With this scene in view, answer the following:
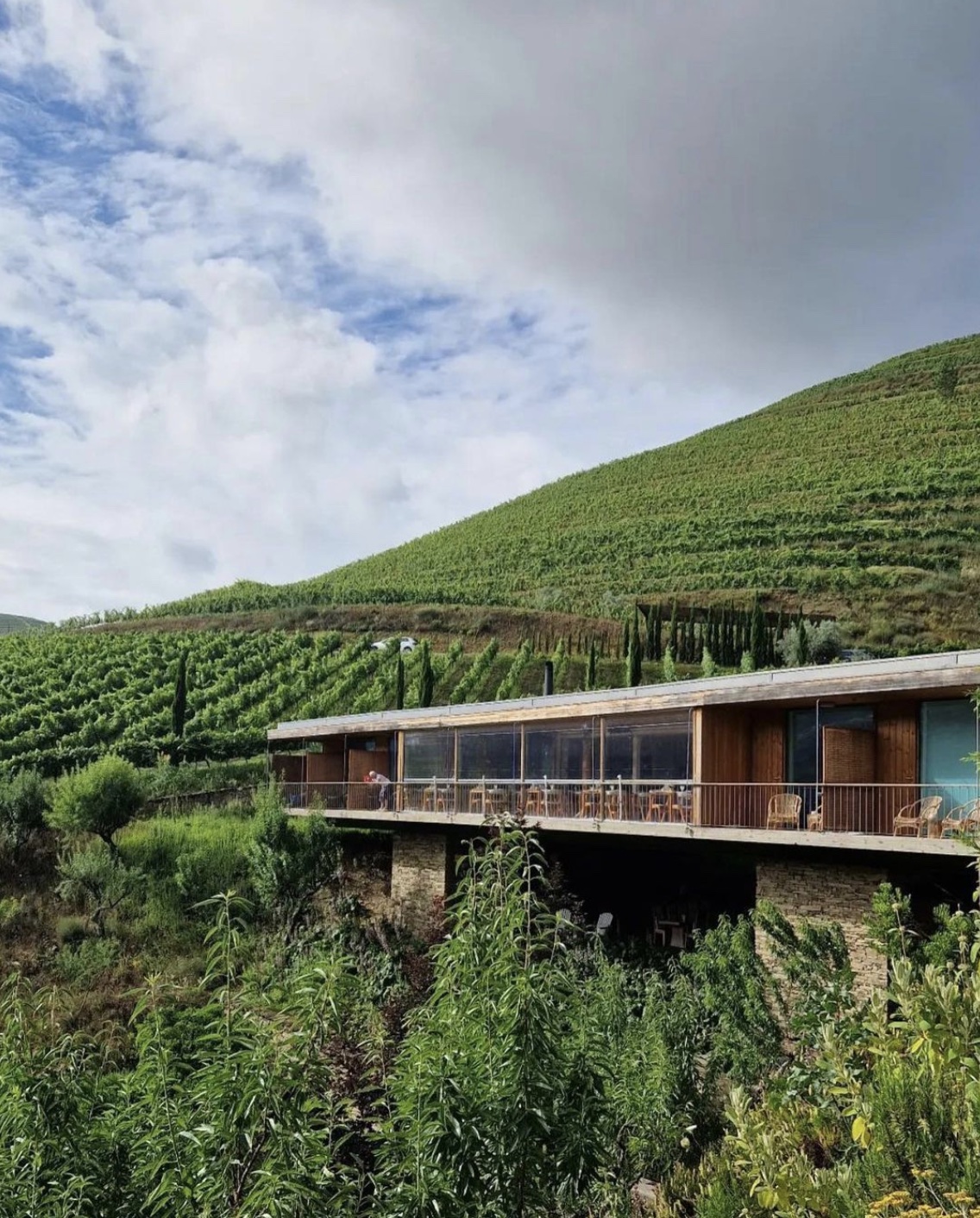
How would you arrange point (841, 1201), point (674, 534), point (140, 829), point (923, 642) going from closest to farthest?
point (841, 1201) < point (140, 829) < point (923, 642) < point (674, 534)

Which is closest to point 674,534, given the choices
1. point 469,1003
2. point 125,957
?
point 125,957

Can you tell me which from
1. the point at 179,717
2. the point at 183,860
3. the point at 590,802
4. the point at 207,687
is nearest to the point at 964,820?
the point at 590,802

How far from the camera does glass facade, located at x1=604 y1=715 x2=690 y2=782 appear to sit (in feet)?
51.8

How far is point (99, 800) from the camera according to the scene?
23812 mm

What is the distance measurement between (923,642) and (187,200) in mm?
34862

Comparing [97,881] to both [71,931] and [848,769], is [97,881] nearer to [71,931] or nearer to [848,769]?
[71,931]

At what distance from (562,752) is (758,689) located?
16.2 feet

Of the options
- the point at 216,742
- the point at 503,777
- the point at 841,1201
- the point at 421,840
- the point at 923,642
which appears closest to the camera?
the point at 841,1201

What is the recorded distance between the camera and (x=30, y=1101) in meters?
6.07

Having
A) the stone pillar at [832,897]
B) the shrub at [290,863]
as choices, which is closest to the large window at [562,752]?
the stone pillar at [832,897]

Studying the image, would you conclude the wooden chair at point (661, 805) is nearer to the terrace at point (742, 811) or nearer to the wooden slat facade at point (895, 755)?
the terrace at point (742, 811)

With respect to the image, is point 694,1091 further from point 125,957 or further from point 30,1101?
point 125,957

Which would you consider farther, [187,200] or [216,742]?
[216,742]

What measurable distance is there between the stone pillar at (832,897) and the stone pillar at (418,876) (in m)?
7.76
